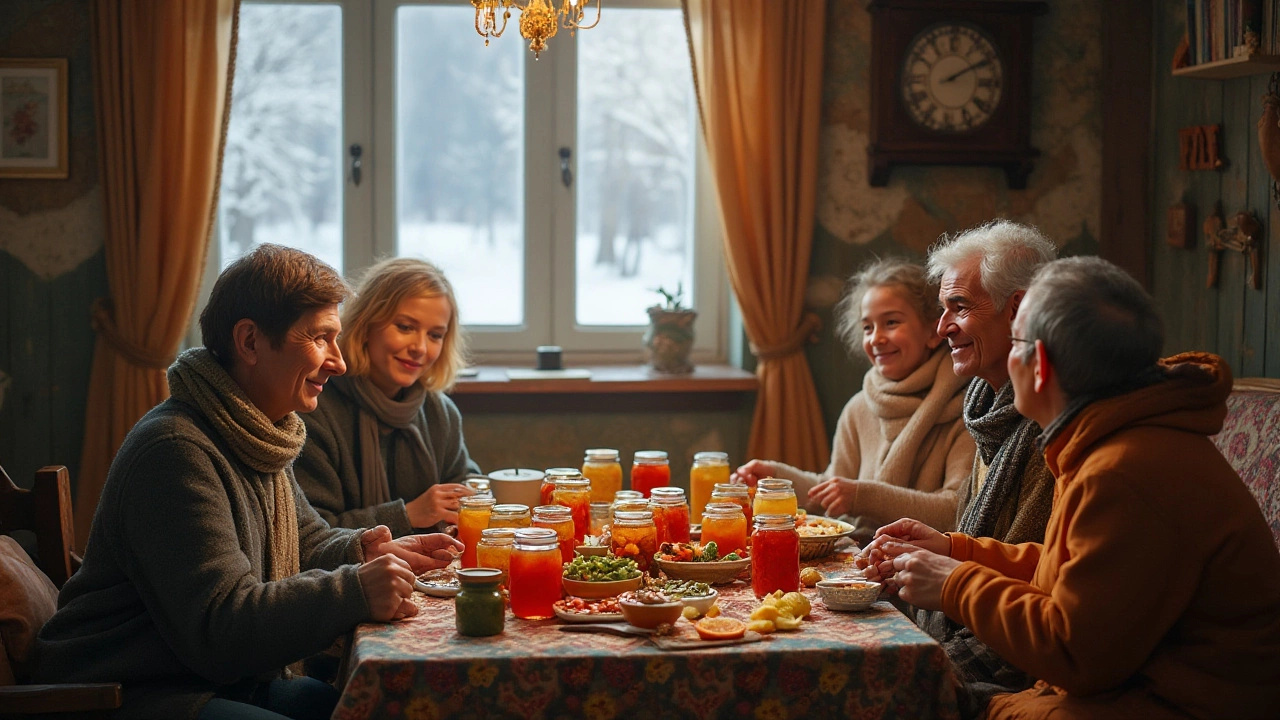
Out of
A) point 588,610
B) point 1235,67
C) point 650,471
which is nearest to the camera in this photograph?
point 588,610

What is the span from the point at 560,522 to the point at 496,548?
12 cm

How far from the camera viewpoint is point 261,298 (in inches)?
78.3

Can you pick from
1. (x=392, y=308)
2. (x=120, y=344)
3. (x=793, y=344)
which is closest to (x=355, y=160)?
(x=120, y=344)

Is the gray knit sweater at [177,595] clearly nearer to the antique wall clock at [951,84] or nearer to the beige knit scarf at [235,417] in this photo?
the beige knit scarf at [235,417]

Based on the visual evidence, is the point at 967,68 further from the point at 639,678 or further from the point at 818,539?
the point at 639,678

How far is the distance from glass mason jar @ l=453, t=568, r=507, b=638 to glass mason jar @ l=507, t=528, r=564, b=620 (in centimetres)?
9

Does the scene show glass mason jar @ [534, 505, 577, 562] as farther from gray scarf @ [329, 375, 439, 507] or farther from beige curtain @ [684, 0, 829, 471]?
beige curtain @ [684, 0, 829, 471]

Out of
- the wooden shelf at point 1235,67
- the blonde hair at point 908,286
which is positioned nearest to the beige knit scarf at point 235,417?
the blonde hair at point 908,286

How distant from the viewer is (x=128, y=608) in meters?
1.88

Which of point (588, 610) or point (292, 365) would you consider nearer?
point (588, 610)

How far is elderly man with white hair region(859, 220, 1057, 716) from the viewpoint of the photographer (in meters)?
2.08

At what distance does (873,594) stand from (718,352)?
94.8 inches

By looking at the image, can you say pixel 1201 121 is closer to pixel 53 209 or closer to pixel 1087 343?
pixel 1087 343

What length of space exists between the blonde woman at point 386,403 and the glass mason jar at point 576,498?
16.7 inches
